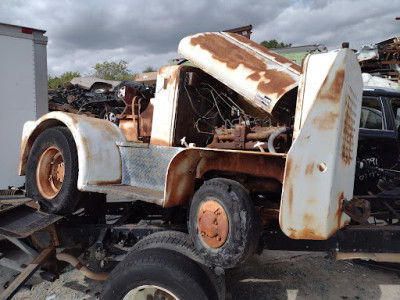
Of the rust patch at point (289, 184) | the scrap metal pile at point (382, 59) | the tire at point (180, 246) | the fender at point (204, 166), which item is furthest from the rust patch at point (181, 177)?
the scrap metal pile at point (382, 59)

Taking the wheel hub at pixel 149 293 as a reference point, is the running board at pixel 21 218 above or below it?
above

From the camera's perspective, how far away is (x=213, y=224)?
2.13 meters

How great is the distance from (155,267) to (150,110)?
162 cm

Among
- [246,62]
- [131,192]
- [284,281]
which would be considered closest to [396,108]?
[284,281]

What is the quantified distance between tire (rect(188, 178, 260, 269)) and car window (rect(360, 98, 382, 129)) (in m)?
2.91

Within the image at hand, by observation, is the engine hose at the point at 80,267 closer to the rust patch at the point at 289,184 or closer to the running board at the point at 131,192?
the running board at the point at 131,192

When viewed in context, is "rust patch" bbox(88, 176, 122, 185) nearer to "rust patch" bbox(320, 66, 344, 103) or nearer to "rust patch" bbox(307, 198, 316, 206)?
"rust patch" bbox(307, 198, 316, 206)

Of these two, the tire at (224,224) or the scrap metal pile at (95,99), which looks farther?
the scrap metal pile at (95,99)

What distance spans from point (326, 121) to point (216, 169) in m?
0.97

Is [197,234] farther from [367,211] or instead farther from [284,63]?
[284,63]

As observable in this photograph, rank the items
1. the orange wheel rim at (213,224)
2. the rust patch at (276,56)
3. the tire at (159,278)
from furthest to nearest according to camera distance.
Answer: the rust patch at (276,56), the tire at (159,278), the orange wheel rim at (213,224)

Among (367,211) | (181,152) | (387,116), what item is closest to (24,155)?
(181,152)

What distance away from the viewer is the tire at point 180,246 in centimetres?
235

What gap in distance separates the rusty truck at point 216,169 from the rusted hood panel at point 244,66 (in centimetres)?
1
